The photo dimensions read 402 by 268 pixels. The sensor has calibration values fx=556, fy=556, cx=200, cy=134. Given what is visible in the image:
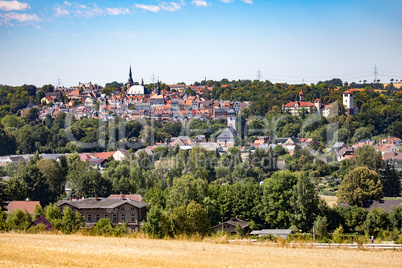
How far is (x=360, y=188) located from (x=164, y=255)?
18027mm

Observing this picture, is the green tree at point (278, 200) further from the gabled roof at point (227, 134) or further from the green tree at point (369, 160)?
the gabled roof at point (227, 134)

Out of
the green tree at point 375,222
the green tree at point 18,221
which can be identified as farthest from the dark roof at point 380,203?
the green tree at point 18,221

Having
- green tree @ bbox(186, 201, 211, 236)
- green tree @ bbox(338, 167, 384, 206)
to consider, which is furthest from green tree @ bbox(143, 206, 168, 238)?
green tree @ bbox(338, 167, 384, 206)

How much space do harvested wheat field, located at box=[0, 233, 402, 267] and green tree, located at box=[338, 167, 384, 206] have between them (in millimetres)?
15168

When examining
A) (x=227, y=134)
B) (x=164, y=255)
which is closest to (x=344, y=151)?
(x=227, y=134)

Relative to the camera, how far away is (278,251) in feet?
31.8

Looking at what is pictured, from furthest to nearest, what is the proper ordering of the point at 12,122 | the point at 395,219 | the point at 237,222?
1. the point at 12,122
2. the point at 395,219
3. the point at 237,222

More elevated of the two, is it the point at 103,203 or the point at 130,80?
the point at 130,80

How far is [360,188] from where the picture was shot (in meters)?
25.1

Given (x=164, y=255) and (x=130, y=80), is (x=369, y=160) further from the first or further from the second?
(x=130, y=80)

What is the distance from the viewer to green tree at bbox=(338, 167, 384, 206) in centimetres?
2462

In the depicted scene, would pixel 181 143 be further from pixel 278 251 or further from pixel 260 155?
pixel 278 251

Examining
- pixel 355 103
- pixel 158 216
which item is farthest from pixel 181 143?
pixel 158 216

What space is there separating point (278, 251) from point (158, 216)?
4115 millimetres
